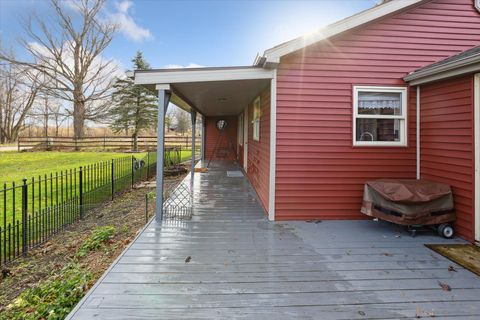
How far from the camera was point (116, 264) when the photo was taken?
2936 millimetres

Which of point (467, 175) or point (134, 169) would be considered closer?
point (467, 175)

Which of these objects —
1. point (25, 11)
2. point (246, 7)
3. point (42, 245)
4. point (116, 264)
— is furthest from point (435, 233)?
point (25, 11)

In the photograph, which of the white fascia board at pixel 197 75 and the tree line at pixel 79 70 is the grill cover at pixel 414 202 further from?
the tree line at pixel 79 70

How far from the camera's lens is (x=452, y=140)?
3.86 m

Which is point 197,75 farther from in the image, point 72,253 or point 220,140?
point 220,140

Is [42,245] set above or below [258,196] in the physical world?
Answer: below

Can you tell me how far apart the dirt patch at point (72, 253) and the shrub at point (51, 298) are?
5.6 inches

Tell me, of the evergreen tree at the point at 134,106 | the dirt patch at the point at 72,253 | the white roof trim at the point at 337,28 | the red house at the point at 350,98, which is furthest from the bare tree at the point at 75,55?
the white roof trim at the point at 337,28

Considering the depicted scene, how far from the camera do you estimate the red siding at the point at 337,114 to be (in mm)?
4438

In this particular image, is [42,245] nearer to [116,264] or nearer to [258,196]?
[116,264]

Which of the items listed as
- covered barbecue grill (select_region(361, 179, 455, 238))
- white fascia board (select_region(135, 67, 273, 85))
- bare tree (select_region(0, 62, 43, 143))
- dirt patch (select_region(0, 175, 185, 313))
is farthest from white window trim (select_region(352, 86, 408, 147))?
bare tree (select_region(0, 62, 43, 143))

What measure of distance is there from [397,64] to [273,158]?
8.04 ft

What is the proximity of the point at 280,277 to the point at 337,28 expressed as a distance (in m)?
3.65

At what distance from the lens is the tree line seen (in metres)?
20.8
